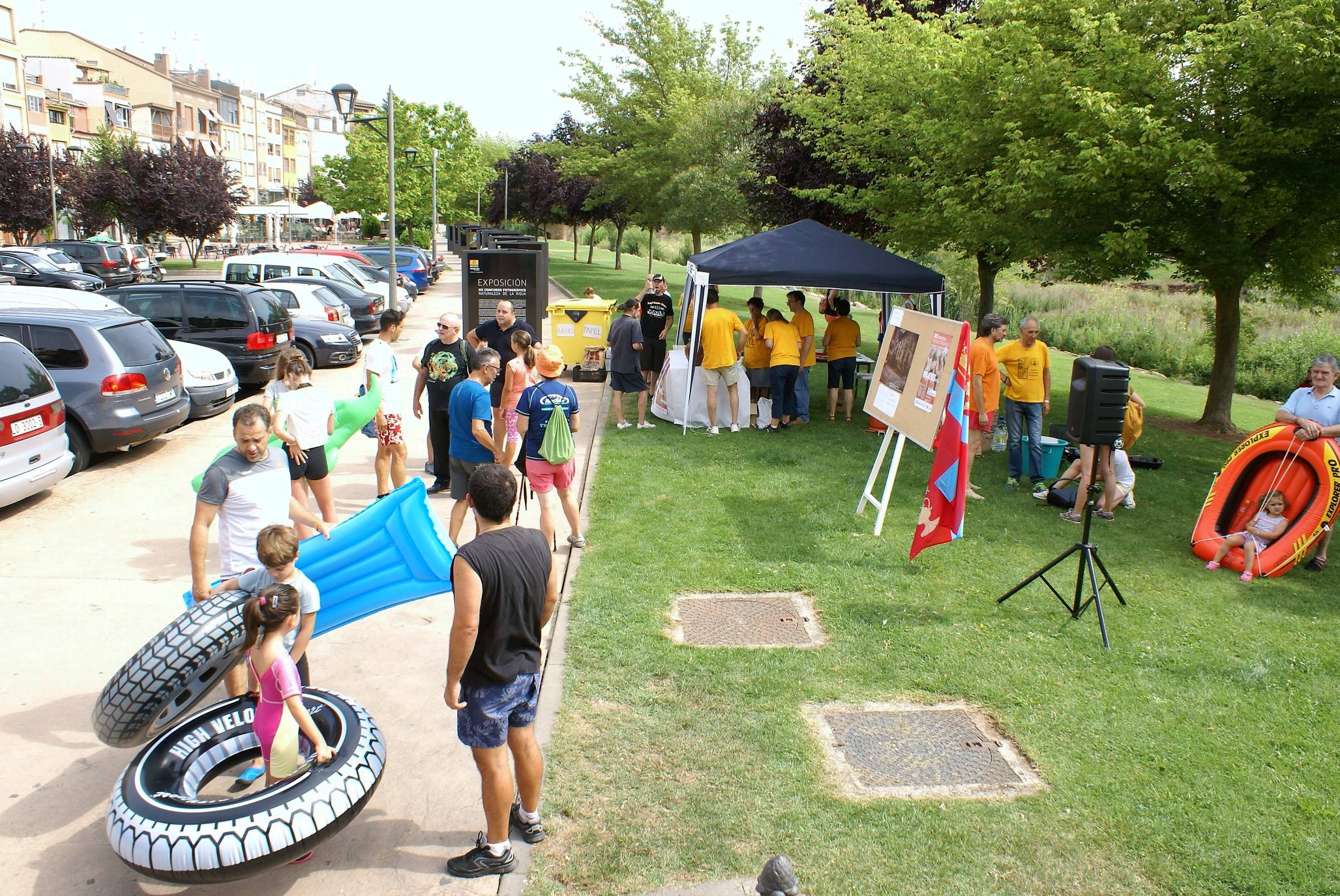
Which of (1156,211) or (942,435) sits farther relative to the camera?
(1156,211)

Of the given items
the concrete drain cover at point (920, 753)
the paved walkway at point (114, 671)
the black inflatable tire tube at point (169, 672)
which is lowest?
the paved walkway at point (114, 671)

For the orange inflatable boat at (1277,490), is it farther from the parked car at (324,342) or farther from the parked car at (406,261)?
the parked car at (406,261)

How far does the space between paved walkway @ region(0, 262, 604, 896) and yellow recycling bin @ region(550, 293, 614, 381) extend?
698 cm

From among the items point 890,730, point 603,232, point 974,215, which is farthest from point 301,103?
point 890,730

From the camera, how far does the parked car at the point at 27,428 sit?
800 centimetres

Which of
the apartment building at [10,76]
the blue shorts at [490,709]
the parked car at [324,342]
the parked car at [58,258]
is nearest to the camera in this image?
the blue shorts at [490,709]

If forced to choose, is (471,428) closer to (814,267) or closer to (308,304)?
(814,267)

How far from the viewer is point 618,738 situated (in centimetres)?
507

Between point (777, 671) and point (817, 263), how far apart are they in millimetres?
7266

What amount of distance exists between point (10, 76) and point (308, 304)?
45.1 m

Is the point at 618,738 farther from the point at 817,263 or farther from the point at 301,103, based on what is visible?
the point at 301,103

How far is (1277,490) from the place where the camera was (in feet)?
26.4

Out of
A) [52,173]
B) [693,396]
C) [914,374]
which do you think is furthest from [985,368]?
[52,173]

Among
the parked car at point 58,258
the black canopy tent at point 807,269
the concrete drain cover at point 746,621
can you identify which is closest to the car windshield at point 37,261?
the parked car at point 58,258
